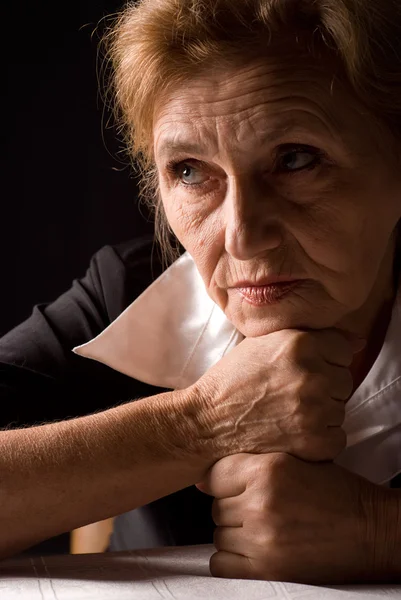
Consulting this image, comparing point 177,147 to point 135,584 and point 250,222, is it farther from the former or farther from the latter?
point 135,584

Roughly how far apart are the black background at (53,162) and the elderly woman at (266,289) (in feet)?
3.52

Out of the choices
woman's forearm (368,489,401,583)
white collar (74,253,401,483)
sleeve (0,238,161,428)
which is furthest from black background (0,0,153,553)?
woman's forearm (368,489,401,583)

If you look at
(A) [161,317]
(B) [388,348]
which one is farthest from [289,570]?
(A) [161,317]

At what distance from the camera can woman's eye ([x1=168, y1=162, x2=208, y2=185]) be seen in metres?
1.37

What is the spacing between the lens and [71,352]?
5.40 feet

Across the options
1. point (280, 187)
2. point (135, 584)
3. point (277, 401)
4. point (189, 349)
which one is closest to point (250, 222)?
point (280, 187)

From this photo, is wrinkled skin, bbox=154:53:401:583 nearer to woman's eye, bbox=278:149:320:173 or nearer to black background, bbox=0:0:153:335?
woman's eye, bbox=278:149:320:173

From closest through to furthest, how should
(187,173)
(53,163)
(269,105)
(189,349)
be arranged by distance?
(269,105), (187,173), (189,349), (53,163)

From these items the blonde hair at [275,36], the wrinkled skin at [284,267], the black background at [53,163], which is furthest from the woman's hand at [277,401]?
the black background at [53,163]

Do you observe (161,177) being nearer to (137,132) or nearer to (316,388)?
(137,132)

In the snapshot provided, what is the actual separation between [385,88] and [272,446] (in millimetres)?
510

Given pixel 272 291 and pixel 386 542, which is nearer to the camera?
pixel 386 542

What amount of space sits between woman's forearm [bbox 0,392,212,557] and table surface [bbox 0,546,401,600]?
6 centimetres

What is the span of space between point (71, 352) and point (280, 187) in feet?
1.73
